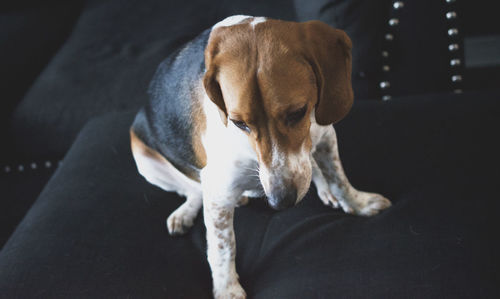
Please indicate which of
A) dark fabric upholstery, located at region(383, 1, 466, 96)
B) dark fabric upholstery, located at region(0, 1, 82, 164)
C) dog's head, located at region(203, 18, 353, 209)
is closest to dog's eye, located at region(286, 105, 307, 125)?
dog's head, located at region(203, 18, 353, 209)

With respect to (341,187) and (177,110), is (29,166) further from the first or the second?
(341,187)

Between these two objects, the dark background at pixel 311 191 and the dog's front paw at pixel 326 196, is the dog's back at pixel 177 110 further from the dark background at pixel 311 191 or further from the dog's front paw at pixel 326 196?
the dog's front paw at pixel 326 196

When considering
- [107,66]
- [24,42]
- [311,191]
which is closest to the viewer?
[311,191]

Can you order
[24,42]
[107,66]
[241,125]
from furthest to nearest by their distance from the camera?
[24,42]
[107,66]
[241,125]

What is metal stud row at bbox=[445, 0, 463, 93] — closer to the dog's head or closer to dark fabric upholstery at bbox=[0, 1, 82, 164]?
the dog's head

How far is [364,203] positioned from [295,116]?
2.20 ft

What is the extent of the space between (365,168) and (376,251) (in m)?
0.50

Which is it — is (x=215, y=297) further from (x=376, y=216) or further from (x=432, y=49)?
(x=432, y=49)

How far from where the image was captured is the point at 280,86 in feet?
3.49

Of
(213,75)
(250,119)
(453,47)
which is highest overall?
(213,75)

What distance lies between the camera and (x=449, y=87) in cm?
221

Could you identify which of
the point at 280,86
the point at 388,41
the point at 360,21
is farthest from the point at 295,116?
the point at 388,41

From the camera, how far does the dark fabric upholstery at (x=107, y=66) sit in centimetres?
255

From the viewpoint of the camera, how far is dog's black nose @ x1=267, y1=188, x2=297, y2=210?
120cm
